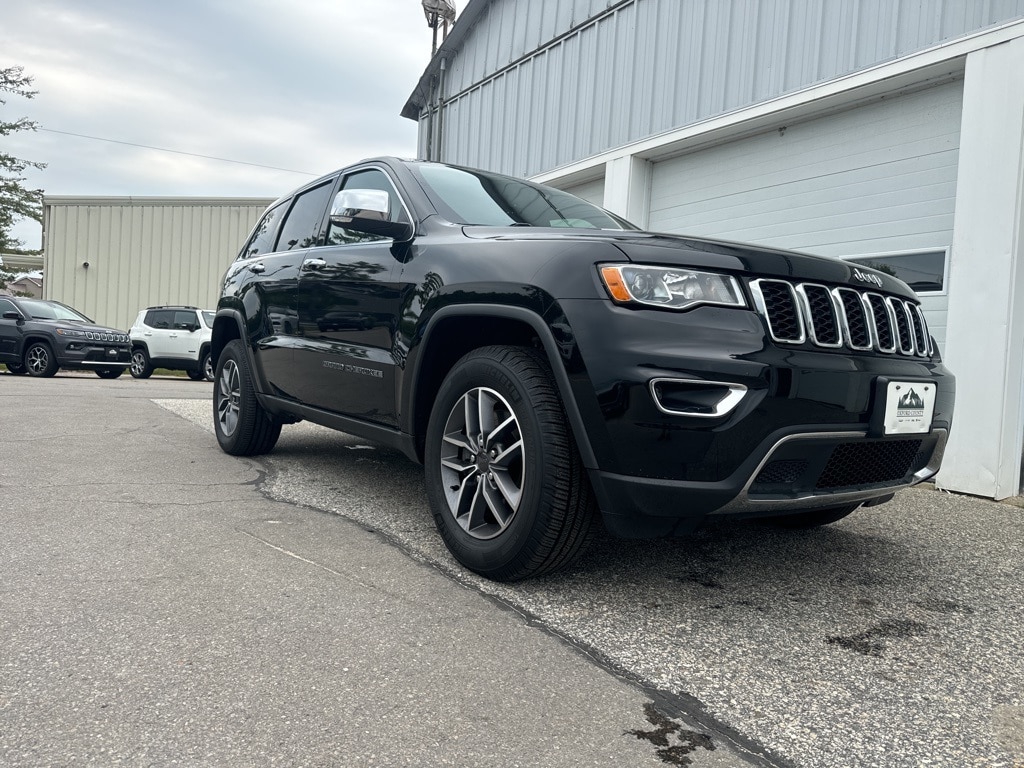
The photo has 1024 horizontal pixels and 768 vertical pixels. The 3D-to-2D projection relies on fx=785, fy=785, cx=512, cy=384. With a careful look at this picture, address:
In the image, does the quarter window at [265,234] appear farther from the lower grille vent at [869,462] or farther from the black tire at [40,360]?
the black tire at [40,360]

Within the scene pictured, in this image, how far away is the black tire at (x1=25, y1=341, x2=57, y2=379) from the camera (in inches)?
563

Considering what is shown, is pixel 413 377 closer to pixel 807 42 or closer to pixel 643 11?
pixel 807 42

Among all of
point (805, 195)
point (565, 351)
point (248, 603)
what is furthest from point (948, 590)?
point (805, 195)

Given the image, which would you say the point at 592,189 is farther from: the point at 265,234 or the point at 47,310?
the point at 47,310

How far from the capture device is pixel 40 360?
14.4m

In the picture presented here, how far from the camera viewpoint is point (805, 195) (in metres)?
6.69

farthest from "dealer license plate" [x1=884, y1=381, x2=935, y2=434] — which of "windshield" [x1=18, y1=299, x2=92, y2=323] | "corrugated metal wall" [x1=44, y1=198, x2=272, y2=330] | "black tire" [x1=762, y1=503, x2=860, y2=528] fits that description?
"corrugated metal wall" [x1=44, y1=198, x2=272, y2=330]

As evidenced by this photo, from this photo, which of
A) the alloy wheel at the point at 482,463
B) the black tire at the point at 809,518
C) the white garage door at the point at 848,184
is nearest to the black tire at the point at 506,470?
the alloy wheel at the point at 482,463

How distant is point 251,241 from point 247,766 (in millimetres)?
4285

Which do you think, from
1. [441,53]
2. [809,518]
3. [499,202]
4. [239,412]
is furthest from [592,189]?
[809,518]

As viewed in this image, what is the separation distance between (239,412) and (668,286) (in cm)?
348

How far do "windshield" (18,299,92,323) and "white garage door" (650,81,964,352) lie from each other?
12.5 meters

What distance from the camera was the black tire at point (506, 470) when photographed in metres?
2.53

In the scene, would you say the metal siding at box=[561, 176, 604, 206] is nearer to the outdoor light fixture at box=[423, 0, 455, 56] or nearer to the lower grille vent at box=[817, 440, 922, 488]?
the lower grille vent at box=[817, 440, 922, 488]
